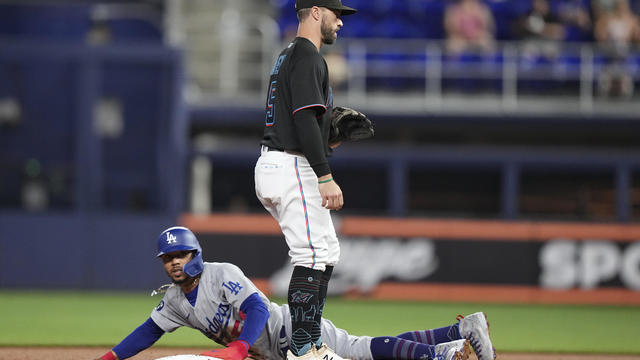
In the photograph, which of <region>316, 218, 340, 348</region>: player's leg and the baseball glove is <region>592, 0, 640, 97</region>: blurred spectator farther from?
<region>316, 218, 340, 348</region>: player's leg

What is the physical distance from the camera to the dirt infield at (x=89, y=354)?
663 centimetres

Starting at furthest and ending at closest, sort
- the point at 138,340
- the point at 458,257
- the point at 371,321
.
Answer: the point at 458,257 < the point at 371,321 < the point at 138,340

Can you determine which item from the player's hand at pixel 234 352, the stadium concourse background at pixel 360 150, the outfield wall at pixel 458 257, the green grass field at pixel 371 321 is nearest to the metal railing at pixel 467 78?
the stadium concourse background at pixel 360 150

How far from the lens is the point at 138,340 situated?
5184 millimetres

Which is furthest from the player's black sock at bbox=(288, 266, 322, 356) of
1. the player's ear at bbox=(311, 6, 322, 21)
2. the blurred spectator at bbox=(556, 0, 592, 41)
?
the blurred spectator at bbox=(556, 0, 592, 41)

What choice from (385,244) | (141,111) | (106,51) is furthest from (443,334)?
(141,111)

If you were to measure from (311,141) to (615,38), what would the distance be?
480 inches

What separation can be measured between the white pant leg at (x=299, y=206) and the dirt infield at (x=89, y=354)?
2.04 m

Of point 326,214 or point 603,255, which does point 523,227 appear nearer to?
point 603,255

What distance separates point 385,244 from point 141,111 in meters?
→ 5.17

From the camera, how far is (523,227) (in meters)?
13.0

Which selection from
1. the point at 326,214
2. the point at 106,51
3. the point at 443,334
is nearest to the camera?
the point at 326,214

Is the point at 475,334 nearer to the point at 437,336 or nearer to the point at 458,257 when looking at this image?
the point at 437,336

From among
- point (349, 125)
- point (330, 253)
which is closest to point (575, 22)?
point (349, 125)
